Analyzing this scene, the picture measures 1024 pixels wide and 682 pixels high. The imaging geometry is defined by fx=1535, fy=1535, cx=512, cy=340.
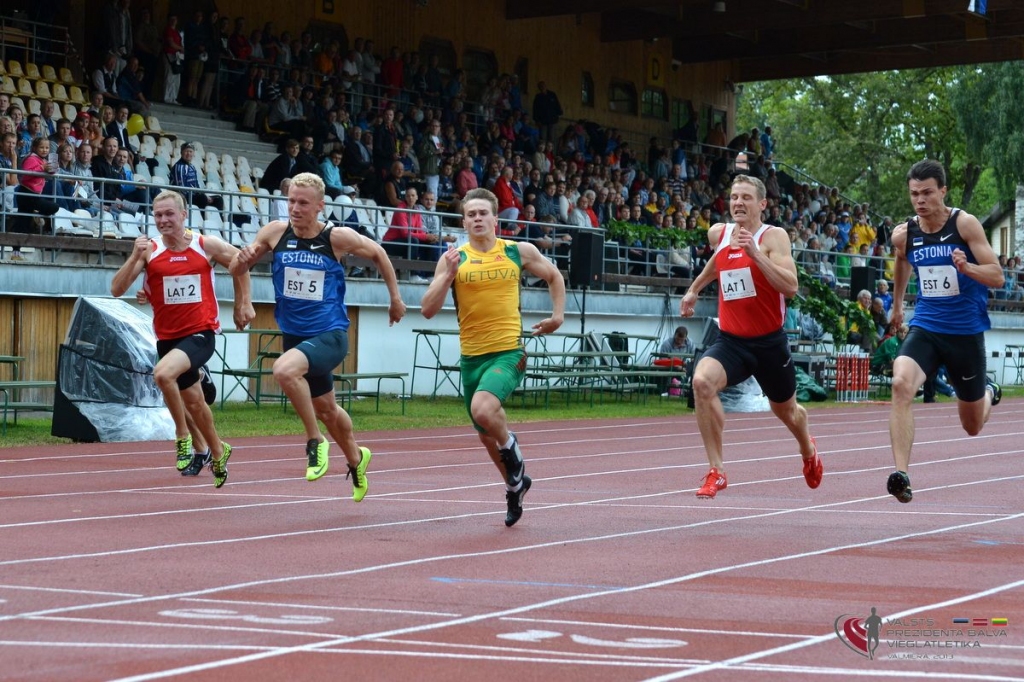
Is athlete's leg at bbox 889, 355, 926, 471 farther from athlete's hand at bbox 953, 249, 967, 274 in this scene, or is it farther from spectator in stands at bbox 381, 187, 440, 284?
spectator in stands at bbox 381, 187, 440, 284

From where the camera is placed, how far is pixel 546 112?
114 ft

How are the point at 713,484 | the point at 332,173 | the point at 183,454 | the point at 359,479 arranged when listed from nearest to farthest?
the point at 713,484
the point at 359,479
the point at 183,454
the point at 332,173

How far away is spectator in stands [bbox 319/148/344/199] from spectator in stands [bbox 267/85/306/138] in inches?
61.6

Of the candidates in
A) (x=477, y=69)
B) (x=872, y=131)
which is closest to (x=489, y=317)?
(x=477, y=69)

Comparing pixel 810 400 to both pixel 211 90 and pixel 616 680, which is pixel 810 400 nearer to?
pixel 211 90

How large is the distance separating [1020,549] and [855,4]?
2801 cm

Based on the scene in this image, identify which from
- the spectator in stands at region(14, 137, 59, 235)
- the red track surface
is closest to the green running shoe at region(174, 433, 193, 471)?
the red track surface

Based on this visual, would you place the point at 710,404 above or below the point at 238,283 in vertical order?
below

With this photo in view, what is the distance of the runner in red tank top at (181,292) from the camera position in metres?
11.9

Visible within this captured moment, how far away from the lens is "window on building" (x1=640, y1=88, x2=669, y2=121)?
41594mm

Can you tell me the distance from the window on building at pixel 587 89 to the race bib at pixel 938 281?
29.7 metres

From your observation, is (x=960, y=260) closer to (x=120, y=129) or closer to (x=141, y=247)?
(x=141, y=247)

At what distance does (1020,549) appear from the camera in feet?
27.8
